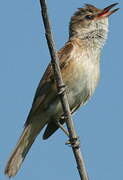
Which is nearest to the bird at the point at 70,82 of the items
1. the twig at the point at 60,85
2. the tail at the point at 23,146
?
the tail at the point at 23,146

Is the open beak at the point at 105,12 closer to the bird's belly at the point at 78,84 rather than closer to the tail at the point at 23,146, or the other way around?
the bird's belly at the point at 78,84

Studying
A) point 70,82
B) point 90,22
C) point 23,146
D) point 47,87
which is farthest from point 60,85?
point 90,22

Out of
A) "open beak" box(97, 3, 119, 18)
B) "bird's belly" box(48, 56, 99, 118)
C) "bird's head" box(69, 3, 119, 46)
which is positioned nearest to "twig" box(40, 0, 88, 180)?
"bird's belly" box(48, 56, 99, 118)

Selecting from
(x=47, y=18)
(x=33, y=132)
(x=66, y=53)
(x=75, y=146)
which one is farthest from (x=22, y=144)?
(x=47, y=18)

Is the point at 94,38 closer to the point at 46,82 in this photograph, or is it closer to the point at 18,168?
the point at 46,82

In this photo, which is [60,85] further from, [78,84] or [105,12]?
[105,12]
